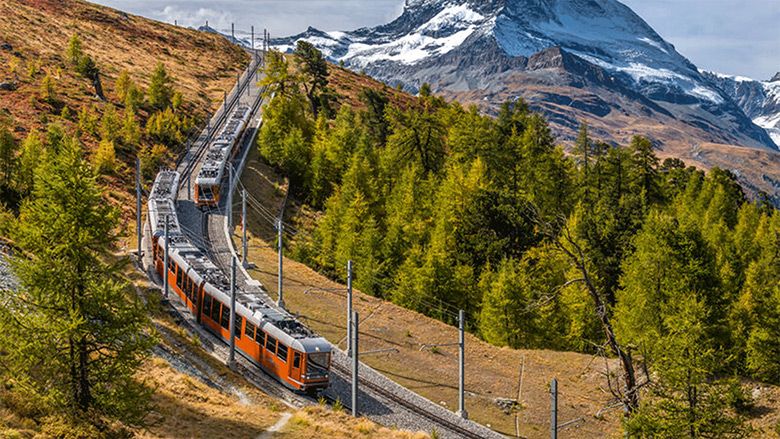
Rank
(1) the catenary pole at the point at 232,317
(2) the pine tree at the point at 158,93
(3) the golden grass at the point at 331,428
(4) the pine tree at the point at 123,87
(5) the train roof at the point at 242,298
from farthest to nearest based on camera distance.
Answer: (2) the pine tree at the point at 158,93 → (4) the pine tree at the point at 123,87 → (1) the catenary pole at the point at 232,317 → (5) the train roof at the point at 242,298 → (3) the golden grass at the point at 331,428

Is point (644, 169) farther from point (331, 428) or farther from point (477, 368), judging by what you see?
point (331, 428)

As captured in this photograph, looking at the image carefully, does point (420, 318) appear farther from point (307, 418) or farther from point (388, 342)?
point (307, 418)

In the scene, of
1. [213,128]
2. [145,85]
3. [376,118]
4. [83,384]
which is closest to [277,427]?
[83,384]

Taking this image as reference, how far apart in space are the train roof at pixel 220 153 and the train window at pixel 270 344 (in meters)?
31.4

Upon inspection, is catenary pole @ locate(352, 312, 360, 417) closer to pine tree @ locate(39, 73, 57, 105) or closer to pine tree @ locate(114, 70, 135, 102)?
pine tree @ locate(39, 73, 57, 105)

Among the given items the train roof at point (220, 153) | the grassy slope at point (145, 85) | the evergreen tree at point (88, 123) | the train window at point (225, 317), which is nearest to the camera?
the grassy slope at point (145, 85)

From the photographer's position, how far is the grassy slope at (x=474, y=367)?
34375 millimetres

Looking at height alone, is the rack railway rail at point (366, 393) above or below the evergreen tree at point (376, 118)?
below

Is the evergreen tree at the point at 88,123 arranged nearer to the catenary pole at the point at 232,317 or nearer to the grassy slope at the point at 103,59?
the grassy slope at the point at 103,59

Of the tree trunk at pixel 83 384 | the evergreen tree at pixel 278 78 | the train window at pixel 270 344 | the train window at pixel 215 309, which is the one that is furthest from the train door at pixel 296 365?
the evergreen tree at pixel 278 78

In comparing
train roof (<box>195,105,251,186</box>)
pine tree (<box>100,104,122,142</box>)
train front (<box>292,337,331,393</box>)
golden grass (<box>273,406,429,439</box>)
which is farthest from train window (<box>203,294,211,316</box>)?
pine tree (<box>100,104,122,142</box>)

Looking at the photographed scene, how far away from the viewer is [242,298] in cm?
3503

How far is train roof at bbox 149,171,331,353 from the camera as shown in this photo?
103 ft

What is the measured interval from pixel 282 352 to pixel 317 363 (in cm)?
191
